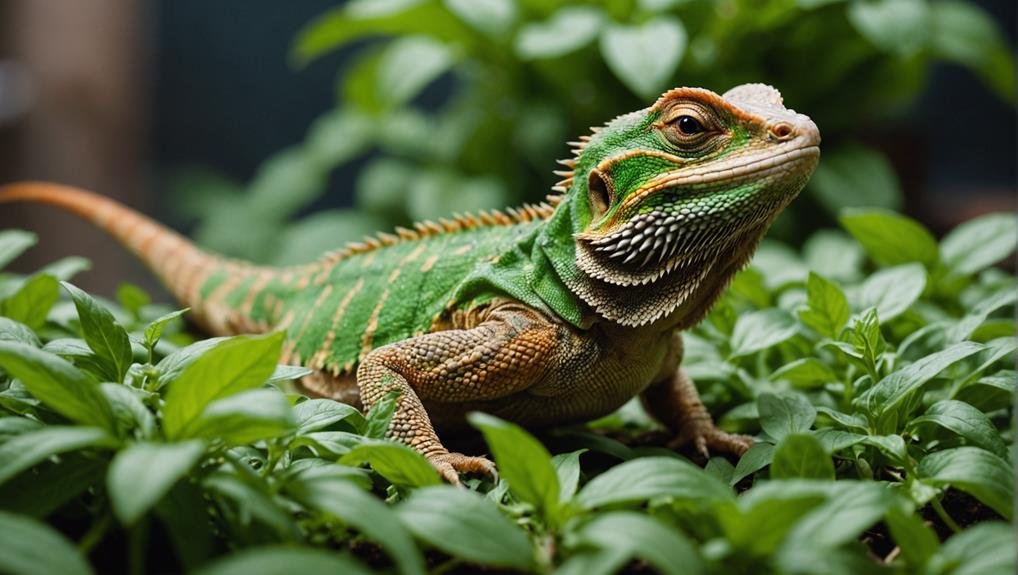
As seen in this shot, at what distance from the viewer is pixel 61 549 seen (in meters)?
1.65

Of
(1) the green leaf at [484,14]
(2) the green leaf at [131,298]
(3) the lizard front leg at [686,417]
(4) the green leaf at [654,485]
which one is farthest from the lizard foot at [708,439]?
(1) the green leaf at [484,14]

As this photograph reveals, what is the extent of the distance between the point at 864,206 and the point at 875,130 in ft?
5.69

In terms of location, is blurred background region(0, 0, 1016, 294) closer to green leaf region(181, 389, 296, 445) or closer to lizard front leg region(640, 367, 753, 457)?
lizard front leg region(640, 367, 753, 457)

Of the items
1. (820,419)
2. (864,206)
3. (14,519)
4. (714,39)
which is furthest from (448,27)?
(14,519)

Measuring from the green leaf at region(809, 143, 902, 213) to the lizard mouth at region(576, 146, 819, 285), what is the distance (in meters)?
3.32

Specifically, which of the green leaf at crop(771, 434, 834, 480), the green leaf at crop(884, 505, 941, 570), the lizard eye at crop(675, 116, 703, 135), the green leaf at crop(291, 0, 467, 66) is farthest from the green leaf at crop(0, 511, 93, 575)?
the green leaf at crop(291, 0, 467, 66)

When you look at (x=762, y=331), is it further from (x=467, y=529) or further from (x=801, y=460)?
(x=467, y=529)

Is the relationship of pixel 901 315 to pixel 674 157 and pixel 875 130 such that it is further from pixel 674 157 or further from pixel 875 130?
pixel 875 130

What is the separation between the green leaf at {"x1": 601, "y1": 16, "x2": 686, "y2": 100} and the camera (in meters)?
4.71

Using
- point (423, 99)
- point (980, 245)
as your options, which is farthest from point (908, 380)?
point (423, 99)

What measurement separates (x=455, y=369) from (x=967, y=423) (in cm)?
147

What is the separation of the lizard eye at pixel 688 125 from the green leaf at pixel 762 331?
0.84m

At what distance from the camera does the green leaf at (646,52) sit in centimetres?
471

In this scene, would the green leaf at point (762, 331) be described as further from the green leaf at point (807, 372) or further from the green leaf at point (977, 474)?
the green leaf at point (977, 474)
